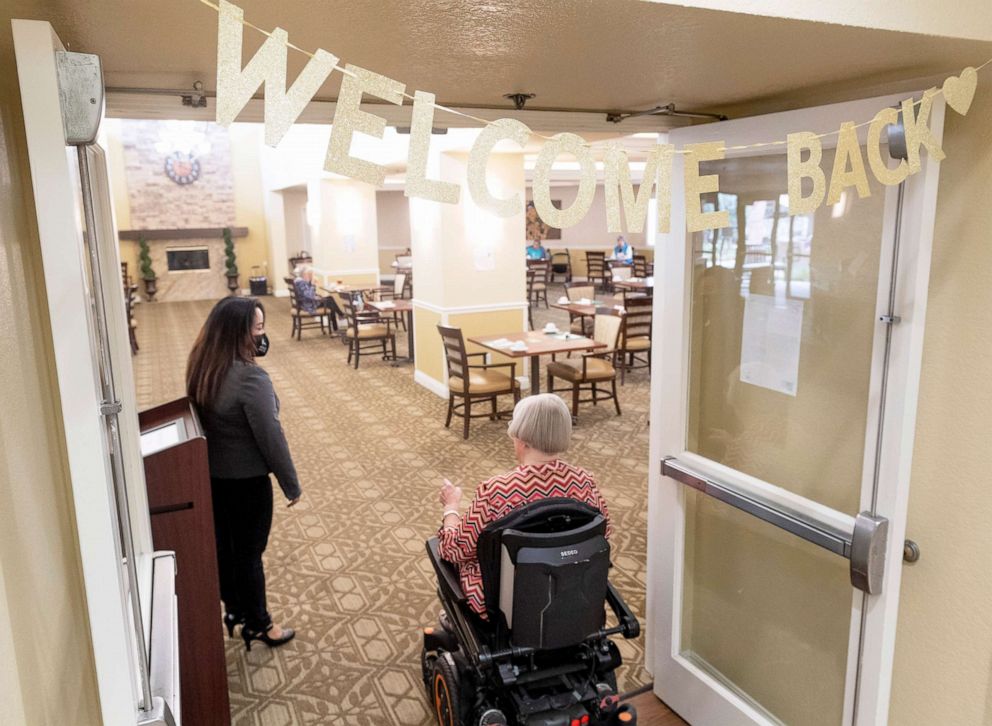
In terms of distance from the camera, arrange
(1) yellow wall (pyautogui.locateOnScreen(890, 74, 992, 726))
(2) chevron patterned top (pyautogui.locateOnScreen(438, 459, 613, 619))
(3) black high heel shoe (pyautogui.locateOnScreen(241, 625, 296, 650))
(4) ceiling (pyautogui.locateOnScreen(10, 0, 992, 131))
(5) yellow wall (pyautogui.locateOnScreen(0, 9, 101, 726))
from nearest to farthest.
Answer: (5) yellow wall (pyautogui.locateOnScreen(0, 9, 101, 726)), (4) ceiling (pyautogui.locateOnScreen(10, 0, 992, 131)), (1) yellow wall (pyautogui.locateOnScreen(890, 74, 992, 726)), (2) chevron patterned top (pyautogui.locateOnScreen(438, 459, 613, 619)), (3) black high heel shoe (pyautogui.locateOnScreen(241, 625, 296, 650))

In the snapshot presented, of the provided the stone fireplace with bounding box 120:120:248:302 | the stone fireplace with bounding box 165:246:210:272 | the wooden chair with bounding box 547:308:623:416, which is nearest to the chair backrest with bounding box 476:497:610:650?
the wooden chair with bounding box 547:308:623:416

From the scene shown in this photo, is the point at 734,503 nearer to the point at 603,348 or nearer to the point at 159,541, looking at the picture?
the point at 159,541

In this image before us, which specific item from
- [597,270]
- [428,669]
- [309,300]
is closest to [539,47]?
[428,669]

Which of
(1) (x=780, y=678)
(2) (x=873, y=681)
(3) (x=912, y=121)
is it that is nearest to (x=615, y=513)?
(1) (x=780, y=678)

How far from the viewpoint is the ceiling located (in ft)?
3.92

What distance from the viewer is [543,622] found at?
6.34 feet

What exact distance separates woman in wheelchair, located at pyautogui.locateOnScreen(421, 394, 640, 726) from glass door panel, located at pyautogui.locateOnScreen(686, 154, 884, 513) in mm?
618

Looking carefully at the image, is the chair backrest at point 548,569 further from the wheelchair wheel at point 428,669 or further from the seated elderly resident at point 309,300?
the seated elderly resident at point 309,300

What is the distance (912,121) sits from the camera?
158cm

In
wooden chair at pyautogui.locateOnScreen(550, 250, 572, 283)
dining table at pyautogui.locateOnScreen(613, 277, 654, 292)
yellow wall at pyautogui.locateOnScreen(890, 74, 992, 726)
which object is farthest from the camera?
wooden chair at pyautogui.locateOnScreen(550, 250, 572, 283)

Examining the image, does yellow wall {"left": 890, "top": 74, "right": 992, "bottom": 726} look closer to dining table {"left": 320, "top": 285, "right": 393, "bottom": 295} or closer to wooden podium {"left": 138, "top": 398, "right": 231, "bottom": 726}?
wooden podium {"left": 138, "top": 398, "right": 231, "bottom": 726}

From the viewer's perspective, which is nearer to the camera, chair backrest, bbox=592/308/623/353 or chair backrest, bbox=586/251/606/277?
chair backrest, bbox=592/308/623/353

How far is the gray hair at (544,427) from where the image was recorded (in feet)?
7.04

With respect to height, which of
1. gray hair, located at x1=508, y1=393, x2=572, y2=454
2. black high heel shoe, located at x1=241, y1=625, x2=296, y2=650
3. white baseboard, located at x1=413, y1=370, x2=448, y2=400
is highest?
gray hair, located at x1=508, y1=393, x2=572, y2=454
